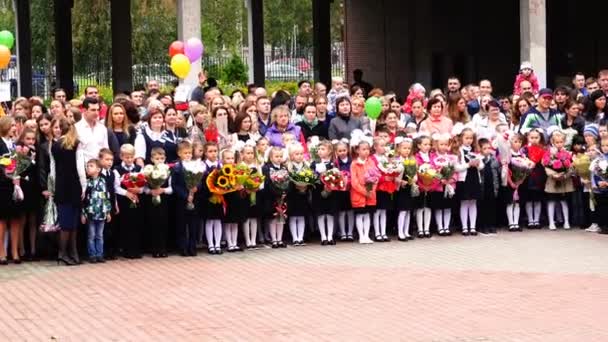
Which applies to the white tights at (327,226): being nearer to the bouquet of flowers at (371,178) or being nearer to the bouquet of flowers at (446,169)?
the bouquet of flowers at (371,178)

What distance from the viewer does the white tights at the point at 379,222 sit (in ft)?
53.3

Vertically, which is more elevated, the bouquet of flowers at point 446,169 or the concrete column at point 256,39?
the concrete column at point 256,39

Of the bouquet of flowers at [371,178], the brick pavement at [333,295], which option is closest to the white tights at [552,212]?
the brick pavement at [333,295]

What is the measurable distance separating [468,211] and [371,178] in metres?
1.63

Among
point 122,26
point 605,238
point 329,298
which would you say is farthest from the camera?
point 122,26

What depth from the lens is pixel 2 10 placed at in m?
Answer: 56.8

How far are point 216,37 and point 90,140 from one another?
134 ft

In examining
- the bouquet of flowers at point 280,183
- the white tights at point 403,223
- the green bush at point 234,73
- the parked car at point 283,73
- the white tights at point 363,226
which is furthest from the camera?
the parked car at point 283,73

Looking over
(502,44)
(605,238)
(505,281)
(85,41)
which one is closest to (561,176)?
(605,238)

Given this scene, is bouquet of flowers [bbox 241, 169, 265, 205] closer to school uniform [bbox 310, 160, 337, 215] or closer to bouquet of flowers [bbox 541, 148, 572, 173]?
school uniform [bbox 310, 160, 337, 215]

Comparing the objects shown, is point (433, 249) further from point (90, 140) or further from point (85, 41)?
point (85, 41)

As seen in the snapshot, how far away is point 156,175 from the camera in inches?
590

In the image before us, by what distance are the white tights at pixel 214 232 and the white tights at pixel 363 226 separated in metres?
1.85

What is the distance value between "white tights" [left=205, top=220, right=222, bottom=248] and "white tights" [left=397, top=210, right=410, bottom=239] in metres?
2.40
